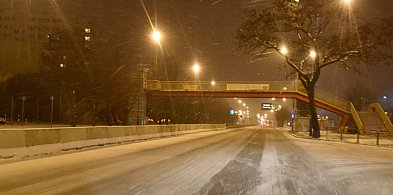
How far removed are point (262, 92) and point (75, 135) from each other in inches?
1833

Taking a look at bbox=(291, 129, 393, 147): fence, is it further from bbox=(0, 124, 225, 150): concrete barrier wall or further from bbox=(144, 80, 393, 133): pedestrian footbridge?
bbox=(0, 124, 225, 150): concrete barrier wall

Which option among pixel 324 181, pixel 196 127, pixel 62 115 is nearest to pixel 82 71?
pixel 62 115

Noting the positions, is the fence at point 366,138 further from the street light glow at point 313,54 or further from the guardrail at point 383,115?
the street light glow at point 313,54

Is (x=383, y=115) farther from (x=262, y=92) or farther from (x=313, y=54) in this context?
(x=262, y=92)

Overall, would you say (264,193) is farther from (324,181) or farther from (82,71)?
(82,71)

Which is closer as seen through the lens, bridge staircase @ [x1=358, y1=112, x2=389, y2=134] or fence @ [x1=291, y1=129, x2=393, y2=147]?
fence @ [x1=291, y1=129, x2=393, y2=147]

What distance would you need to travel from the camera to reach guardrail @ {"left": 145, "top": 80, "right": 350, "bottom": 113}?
191 feet

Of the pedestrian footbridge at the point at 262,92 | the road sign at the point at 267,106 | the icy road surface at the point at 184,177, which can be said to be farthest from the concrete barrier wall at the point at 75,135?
the road sign at the point at 267,106

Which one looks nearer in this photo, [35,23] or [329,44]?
[329,44]

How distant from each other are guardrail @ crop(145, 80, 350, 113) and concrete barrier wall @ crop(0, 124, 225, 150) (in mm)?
31778

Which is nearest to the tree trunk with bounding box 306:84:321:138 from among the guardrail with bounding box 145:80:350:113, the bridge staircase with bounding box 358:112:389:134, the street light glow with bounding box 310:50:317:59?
the street light glow with bounding box 310:50:317:59

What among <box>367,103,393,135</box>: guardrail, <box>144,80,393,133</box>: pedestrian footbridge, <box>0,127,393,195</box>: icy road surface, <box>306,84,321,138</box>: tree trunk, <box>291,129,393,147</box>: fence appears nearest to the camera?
<box>0,127,393,195</box>: icy road surface

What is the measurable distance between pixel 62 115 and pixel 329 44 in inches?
1963

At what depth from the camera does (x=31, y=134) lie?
15438mm
